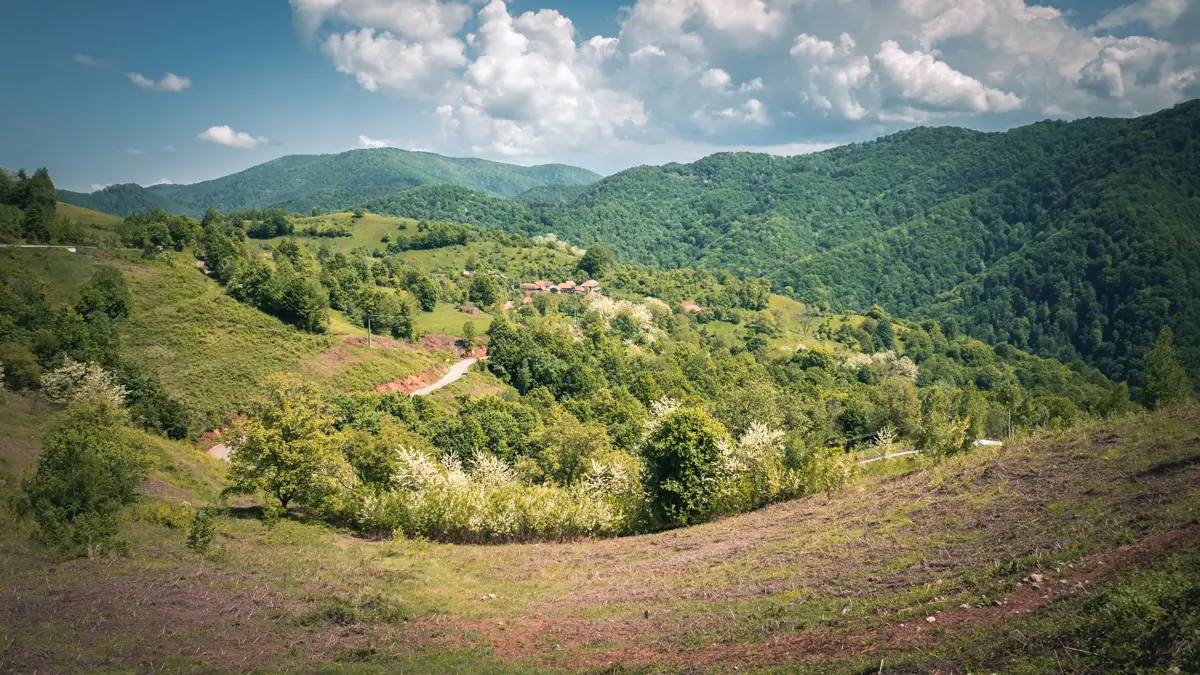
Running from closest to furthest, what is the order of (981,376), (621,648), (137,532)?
(621,648) < (137,532) < (981,376)

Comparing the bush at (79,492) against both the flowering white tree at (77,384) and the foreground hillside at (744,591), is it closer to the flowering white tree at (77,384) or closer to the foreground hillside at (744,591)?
the foreground hillside at (744,591)

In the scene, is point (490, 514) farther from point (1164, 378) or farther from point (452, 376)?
point (452, 376)

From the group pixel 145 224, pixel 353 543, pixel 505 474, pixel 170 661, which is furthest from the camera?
pixel 145 224

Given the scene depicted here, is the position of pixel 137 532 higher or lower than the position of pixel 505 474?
higher

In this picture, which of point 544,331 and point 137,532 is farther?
point 544,331

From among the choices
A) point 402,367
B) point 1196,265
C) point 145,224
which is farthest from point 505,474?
point 1196,265

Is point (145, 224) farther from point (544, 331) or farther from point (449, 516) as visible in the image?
point (449, 516)

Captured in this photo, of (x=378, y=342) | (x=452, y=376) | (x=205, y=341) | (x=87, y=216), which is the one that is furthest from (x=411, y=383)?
(x=87, y=216)

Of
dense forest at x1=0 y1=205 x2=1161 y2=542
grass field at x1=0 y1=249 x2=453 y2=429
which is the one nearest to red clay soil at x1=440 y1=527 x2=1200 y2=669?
dense forest at x1=0 y1=205 x2=1161 y2=542
